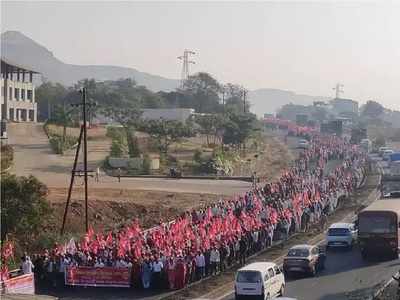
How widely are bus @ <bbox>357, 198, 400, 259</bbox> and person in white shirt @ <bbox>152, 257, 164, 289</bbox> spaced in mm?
10074

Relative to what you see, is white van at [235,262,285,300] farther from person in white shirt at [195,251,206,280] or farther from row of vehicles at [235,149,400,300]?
person in white shirt at [195,251,206,280]

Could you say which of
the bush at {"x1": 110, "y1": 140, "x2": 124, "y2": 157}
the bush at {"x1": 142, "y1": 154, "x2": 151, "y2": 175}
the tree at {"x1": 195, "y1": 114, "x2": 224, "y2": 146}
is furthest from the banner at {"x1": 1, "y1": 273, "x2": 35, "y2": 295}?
the tree at {"x1": 195, "y1": 114, "x2": 224, "y2": 146}

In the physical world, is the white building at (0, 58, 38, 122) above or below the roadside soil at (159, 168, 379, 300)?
above

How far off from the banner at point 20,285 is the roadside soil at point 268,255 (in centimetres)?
451

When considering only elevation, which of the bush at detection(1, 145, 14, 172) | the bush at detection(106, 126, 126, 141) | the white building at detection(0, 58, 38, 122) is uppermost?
the white building at detection(0, 58, 38, 122)

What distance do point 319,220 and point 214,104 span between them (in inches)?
5688

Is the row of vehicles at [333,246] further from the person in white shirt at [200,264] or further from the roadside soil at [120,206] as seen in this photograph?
the roadside soil at [120,206]

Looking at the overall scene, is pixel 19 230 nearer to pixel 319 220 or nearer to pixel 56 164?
pixel 319 220

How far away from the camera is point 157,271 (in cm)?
2748

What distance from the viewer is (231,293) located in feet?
88.6

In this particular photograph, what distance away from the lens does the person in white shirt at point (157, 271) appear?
89.7 ft

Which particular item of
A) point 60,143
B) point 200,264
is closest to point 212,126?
point 60,143

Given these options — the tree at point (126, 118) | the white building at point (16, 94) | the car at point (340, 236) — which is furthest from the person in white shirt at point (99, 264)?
the white building at point (16, 94)

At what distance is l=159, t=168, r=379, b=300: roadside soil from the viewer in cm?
2680
